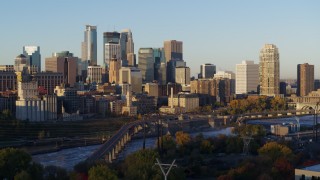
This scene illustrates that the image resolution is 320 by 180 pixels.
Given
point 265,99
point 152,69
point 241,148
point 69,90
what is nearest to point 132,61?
point 152,69

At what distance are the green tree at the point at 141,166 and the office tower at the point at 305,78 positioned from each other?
59295 millimetres

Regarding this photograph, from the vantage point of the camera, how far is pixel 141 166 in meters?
14.7

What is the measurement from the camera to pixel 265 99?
59531 mm

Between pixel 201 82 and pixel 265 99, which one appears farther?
pixel 201 82

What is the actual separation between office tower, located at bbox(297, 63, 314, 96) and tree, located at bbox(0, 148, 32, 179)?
60615 millimetres

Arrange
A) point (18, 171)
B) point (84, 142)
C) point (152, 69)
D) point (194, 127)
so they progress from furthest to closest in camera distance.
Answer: point (152, 69) < point (194, 127) < point (84, 142) < point (18, 171)

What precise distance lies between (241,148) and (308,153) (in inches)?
137

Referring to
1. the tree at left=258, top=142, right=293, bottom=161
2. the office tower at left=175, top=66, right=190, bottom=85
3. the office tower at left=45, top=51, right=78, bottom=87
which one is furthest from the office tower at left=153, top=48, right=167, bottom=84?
the tree at left=258, top=142, right=293, bottom=161

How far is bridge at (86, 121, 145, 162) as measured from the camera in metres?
24.2

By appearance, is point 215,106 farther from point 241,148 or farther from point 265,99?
point 241,148

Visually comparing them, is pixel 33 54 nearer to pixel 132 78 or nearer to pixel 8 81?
pixel 132 78

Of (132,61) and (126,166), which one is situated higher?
(132,61)

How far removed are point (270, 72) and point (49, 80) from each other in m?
27.4

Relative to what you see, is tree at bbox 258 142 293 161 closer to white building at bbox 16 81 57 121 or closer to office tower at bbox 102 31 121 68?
white building at bbox 16 81 57 121
